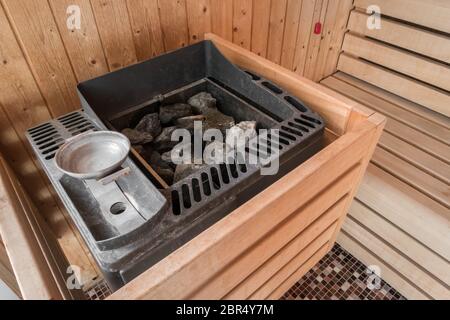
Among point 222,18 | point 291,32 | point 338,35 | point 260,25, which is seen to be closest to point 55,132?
point 222,18

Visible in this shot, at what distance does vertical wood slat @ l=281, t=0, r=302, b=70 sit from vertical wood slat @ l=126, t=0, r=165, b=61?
63cm

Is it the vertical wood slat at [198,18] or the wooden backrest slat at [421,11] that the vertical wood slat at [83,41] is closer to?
the vertical wood slat at [198,18]

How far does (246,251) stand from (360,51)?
1456 millimetres

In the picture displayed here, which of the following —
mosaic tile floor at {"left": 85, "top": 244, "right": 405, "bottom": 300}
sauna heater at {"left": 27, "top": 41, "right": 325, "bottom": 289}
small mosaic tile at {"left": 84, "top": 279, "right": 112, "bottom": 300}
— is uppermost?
sauna heater at {"left": 27, "top": 41, "right": 325, "bottom": 289}

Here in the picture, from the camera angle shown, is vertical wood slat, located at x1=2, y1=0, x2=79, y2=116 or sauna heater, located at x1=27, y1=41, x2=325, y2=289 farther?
vertical wood slat, located at x1=2, y1=0, x2=79, y2=116

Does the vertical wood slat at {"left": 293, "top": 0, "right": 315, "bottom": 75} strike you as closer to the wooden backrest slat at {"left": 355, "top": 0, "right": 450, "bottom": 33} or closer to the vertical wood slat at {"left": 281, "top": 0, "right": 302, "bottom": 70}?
the vertical wood slat at {"left": 281, "top": 0, "right": 302, "bottom": 70}

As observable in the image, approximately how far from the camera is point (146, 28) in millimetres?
1072

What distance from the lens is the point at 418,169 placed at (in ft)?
4.40

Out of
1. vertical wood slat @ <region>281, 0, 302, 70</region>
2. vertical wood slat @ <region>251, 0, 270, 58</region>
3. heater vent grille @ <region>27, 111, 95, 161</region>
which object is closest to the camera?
heater vent grille @ <region>27, 111, 95, 161</region>

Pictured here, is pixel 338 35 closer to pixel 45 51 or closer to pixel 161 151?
pixel 161 151

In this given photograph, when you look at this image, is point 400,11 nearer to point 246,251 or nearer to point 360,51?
point 360,51

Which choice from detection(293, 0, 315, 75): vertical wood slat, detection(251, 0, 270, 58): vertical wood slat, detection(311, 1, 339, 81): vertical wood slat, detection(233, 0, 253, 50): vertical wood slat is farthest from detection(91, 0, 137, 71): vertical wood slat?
detection(311, 1, 339, 81): vertical wood slat

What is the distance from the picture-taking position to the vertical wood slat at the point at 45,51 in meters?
0.84

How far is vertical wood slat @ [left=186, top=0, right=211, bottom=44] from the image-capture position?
3.78ft
